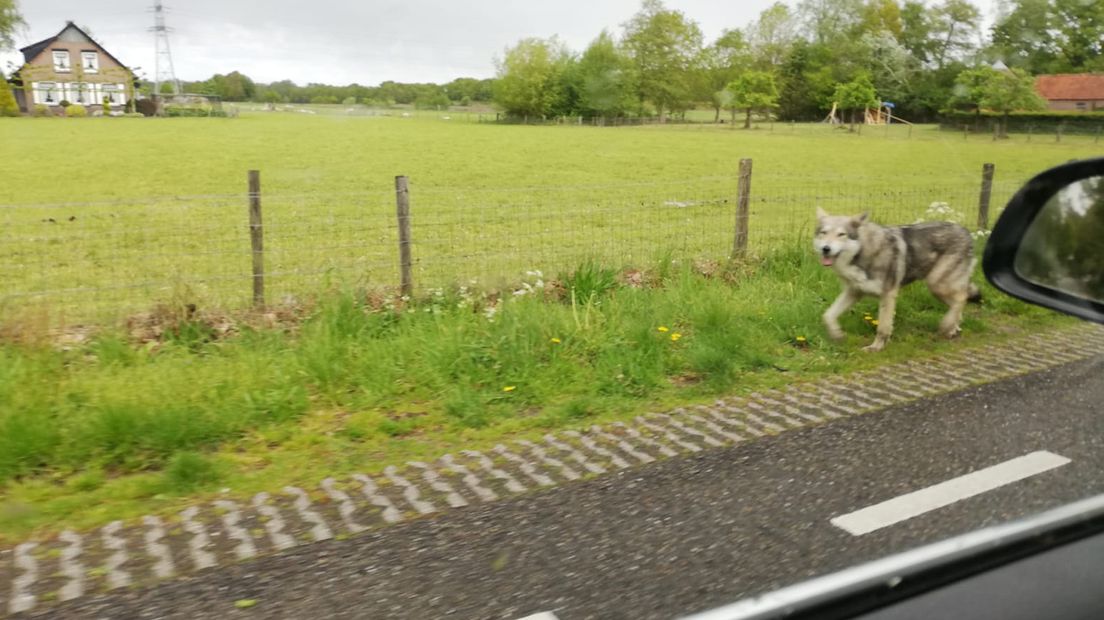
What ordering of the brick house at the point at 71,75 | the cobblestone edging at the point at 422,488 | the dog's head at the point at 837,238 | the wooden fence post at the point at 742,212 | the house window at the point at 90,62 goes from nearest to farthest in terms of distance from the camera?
1. the cobblestone edging at the point at 422,488
2. the dog's head at the point at 837,238
3. the wooden fence post at the point at 742,212
4. the brick house at the point at 71,75
5. the house window at the point at 90,62

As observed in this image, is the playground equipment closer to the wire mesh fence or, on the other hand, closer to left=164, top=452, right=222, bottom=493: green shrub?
the wire mesh fence

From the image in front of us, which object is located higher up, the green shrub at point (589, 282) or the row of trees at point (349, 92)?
the row of trees at point (349, 92)

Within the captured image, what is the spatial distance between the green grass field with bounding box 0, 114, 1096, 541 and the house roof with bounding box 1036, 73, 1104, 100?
1.98 ft

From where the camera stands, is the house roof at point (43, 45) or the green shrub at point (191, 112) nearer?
the house roof at point (43, 45)

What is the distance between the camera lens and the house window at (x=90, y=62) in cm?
1095

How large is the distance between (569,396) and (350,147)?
714 inches

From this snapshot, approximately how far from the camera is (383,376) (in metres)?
5.33

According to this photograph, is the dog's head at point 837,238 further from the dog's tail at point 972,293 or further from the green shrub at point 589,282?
the green shrub at point 589,282

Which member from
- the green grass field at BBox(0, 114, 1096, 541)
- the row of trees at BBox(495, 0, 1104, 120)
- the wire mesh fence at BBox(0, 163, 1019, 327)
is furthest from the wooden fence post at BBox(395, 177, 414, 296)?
the row of trees at BBox(495, 0, 1104, 120)

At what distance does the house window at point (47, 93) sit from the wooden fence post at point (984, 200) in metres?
13.7

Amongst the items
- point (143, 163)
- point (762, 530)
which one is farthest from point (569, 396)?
point (143, 163)

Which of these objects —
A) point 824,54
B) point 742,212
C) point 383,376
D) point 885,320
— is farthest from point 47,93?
point 885,320

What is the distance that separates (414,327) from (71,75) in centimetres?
953

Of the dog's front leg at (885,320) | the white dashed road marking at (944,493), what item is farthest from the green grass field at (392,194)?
the white dashed road marking at (944,493)
